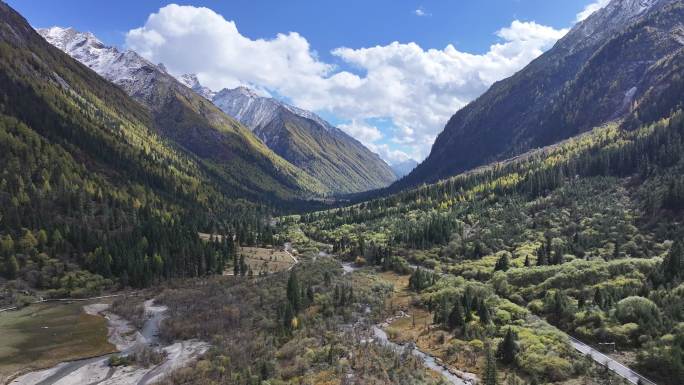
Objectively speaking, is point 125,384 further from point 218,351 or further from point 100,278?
point 100,278

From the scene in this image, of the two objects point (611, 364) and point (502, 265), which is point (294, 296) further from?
point (502, 265)

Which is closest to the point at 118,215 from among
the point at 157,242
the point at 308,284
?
the point at 157,242

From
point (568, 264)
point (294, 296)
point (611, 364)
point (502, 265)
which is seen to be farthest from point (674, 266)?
point (294, 296)

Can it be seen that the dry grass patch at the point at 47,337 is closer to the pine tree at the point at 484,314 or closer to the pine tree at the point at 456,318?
the pine tree at the point at 456,318

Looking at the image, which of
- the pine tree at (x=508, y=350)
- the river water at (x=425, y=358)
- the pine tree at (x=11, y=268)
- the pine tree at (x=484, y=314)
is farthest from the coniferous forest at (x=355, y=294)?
the pine tree at (x=11, y=268)

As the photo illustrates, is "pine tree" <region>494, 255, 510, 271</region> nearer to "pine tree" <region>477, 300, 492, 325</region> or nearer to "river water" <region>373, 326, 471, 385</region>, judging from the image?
"pine tree" <region>477, 300, 492, 325</region>

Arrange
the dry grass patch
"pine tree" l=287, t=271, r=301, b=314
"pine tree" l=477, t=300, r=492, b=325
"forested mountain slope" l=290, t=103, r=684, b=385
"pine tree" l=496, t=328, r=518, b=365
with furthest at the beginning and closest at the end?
"pine tree" l=287, t=271, r=301, b=314 < "pine tree" l=477, t=300, r=492, b=325 < the dry grass patch < "forested mountain slope" l=290, t=103, r=684, b=385 < "pine tree" l=496, t=328, r=518, b=365

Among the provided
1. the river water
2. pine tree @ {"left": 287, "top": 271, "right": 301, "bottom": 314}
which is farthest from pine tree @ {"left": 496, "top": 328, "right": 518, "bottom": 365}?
pine tree @ {"left": 287, "top": 271, "right": 301, "bottom": 314}
